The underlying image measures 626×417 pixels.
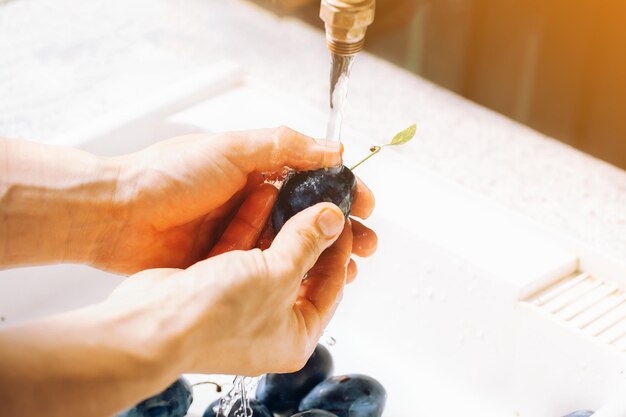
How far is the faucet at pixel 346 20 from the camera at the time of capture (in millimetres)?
587

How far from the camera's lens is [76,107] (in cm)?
115

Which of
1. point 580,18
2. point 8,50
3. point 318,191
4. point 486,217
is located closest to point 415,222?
point 486,217

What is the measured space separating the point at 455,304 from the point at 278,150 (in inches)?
9.9

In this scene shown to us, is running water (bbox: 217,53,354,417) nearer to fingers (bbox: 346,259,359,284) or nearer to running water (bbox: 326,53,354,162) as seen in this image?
running water (bbox: 326,53,354,162)

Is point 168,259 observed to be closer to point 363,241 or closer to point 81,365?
point 363,241

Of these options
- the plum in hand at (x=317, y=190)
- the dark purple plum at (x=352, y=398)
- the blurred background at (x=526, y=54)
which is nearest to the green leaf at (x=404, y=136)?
the plum in hand at (x=317, y=190)

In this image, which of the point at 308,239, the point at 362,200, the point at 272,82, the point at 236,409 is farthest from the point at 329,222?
the point at 272,82

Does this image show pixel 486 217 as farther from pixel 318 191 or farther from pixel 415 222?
pixel 318 191

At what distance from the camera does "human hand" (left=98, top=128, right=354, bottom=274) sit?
78 centimetres

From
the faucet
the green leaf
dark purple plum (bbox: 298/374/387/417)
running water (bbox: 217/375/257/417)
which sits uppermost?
the faucet

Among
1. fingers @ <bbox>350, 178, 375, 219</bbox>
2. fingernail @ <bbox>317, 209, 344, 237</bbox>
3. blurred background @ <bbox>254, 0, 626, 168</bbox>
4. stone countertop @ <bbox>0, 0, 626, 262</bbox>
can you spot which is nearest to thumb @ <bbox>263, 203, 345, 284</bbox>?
fingernail @ <bbox>317, 209, 344, 237</bbox>

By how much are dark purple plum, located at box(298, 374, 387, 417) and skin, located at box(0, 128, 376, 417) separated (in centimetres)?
8

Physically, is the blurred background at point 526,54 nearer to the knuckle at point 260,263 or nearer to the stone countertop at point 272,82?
the stone countertop at point 272,82

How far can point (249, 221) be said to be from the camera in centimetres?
79
